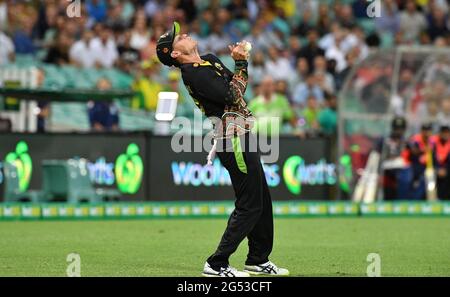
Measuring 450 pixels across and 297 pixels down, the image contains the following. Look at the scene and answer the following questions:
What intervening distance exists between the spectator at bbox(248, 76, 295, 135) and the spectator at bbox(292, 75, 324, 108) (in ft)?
6.49

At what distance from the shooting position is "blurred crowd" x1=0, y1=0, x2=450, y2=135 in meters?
23.5

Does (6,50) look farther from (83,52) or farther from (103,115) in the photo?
(103,115)

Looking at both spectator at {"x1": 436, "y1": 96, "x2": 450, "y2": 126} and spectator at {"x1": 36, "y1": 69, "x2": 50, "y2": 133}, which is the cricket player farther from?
spectator at {"x1": 436, "y1": 96, "x2": 450, "y2": 126}

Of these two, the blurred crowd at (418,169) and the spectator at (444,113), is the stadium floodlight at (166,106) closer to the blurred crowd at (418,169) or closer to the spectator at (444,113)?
the blurred crowd at (418,169)

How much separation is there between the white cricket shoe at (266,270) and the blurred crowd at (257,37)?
35.2 feet

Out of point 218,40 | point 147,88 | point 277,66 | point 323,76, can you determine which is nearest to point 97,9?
point 218,40

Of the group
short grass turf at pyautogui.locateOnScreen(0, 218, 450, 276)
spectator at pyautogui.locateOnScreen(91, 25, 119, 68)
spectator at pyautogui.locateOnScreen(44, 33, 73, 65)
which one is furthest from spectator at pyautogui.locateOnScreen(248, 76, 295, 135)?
spectator at pyautogui.locateOnScreen(44, 33, 73, 65)

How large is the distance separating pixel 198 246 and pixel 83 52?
1071 centimetres

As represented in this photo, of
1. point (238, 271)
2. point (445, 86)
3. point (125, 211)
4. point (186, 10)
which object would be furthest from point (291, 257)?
point (186, 10)

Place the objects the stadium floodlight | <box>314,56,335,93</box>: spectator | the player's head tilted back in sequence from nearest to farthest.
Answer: the player's head tilted back
the stadium floodlight
<box>314,56,335,93</box>: spectator

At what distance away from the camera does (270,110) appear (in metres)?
22.3

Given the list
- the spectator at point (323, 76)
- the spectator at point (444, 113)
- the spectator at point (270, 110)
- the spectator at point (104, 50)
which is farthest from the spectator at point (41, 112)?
the spectator at point (444, 113)

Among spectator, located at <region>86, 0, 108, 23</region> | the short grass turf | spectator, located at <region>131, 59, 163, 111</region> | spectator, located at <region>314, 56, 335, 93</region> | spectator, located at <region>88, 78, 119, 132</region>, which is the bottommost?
the short grass turf
